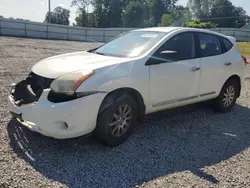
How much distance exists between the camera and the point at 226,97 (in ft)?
18.0

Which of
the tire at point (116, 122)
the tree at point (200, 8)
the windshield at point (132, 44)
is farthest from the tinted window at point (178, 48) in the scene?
the tree at point (200, 8)

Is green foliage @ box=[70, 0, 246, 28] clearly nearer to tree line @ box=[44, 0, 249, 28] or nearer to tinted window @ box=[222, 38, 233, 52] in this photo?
tree line @ box=[44, 0, 249, 28]

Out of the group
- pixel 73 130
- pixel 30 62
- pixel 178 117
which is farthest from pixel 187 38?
pixel 30 62

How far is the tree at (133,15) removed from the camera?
7750 cm

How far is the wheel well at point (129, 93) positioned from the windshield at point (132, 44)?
59cm

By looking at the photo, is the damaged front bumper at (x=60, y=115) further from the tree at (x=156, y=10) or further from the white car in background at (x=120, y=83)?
the tree at (x=156, y=10)

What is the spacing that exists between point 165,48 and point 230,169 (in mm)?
1987

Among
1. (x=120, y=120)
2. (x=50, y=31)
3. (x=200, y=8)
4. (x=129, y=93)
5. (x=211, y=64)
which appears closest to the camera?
(x=120, y=120)

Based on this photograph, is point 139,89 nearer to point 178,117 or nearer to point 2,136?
point 178,117

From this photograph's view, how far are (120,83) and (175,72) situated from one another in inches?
44.3

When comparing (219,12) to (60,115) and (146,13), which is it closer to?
(146,13)

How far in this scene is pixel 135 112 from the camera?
153 inches

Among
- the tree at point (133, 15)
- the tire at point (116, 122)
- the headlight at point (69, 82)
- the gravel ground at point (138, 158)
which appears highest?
the tree at point (133, 15)

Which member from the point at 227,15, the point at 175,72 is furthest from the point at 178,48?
the point at 227,15
